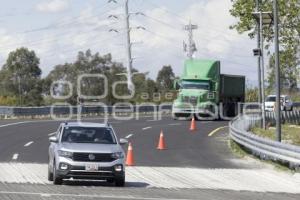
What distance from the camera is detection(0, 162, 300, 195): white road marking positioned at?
61.7 feet

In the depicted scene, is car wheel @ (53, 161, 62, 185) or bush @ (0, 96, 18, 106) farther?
bush @ (0, 96, 18, 106)

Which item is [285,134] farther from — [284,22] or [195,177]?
[195,177]

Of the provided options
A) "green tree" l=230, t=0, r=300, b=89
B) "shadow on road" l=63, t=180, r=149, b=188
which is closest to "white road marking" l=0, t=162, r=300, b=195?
"shadow on road" l=63, t=180, r=149, b=188

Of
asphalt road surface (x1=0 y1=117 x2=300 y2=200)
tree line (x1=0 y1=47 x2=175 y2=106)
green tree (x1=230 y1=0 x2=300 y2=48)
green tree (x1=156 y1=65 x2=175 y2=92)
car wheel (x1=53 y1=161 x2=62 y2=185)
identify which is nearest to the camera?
asphalt road surface (x1=0 y1=117 x2=300 y2=200)

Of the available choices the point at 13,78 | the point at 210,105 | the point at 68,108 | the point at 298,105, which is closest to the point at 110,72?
the point at 13,78

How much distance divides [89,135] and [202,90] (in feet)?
117

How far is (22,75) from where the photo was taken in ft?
360

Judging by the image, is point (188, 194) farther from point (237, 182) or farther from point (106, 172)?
point (237, 182)

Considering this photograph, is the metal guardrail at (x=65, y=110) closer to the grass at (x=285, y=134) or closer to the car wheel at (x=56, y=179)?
the grass at (x=285, y=134)

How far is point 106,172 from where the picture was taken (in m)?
17.4

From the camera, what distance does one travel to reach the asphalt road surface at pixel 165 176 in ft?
54.3

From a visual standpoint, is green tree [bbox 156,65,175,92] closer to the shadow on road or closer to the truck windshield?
the truck windshield

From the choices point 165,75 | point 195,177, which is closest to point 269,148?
point 195,177

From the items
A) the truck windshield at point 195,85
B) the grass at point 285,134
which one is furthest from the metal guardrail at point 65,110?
the grass at point 285,134
